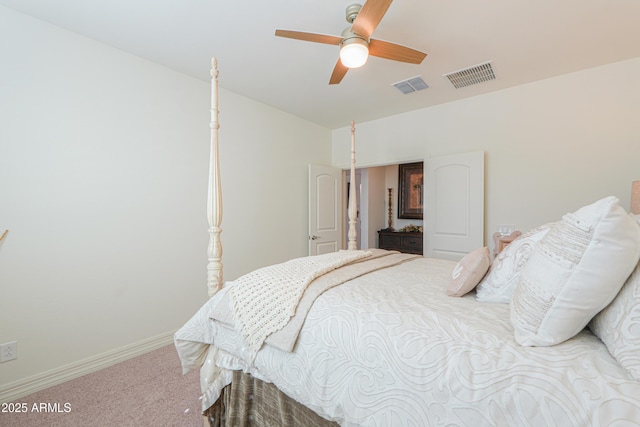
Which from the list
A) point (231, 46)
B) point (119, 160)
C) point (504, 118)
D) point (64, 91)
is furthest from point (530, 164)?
→ point (64, 91)

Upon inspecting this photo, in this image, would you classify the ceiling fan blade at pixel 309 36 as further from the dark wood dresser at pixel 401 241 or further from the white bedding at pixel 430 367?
the dark wood dresser at pixel 401 241

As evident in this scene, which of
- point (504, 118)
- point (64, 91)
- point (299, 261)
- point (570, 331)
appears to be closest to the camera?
point (570, 331)

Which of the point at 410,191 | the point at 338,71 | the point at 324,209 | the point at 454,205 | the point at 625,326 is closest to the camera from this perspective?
the point at 625,326

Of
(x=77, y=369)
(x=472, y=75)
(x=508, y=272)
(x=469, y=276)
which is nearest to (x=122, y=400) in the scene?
(x=77, y=369)

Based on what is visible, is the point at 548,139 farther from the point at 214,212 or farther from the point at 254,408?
the point at 254,408

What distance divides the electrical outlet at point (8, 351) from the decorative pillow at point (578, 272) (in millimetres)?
2982

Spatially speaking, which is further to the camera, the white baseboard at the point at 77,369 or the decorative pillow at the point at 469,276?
the white baseboard at the point at 77,369

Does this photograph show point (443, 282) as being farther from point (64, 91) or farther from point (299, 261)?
point (64, 91)

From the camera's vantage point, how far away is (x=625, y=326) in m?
0.75

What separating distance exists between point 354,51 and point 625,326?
5.99 feet

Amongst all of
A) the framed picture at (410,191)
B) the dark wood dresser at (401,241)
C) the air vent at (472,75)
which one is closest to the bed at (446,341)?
the air vent at (472,75)

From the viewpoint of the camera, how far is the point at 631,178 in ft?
8.45

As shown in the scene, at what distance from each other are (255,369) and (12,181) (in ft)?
7.01

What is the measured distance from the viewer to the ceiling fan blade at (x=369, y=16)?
1.54 meters
